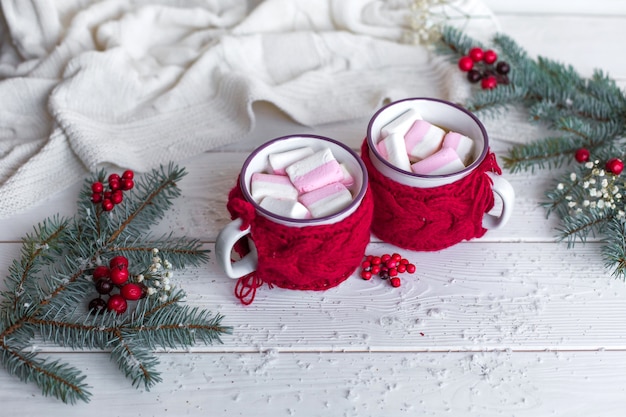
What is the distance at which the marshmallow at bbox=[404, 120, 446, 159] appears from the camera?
0.90 meters

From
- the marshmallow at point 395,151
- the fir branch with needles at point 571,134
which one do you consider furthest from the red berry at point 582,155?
the marshmallow at point 395,151

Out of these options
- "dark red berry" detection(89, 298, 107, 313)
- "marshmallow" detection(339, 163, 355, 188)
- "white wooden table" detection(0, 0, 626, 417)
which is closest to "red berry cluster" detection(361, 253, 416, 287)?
"white wooden table" detection(0, 0, 626, 417)

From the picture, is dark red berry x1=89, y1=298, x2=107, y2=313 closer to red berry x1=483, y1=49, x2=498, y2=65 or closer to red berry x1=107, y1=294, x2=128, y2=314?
red berry x1=107, y1=294, x2=128, y2=314

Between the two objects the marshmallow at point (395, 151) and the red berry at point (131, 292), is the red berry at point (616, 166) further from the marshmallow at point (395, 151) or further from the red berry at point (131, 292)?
the red berry at point (131, 292)

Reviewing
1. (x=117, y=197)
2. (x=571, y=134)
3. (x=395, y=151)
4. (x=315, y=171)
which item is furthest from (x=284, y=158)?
(x=571, y=134)

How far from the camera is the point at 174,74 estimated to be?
3.90 feet

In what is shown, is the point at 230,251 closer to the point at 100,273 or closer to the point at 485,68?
the point at 100,273

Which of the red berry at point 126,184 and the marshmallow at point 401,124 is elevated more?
the marshmallow at point 401,124

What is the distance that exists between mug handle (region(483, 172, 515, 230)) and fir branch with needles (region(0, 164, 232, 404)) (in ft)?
1.33

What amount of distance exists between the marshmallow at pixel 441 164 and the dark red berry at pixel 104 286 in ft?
1.43

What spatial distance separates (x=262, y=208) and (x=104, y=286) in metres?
0.24

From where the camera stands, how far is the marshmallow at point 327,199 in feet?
2.68

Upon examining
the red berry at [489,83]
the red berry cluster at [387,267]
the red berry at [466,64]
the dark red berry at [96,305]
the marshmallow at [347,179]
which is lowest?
the red berry cluster at [387,267]

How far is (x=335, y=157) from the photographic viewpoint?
2.91ft
